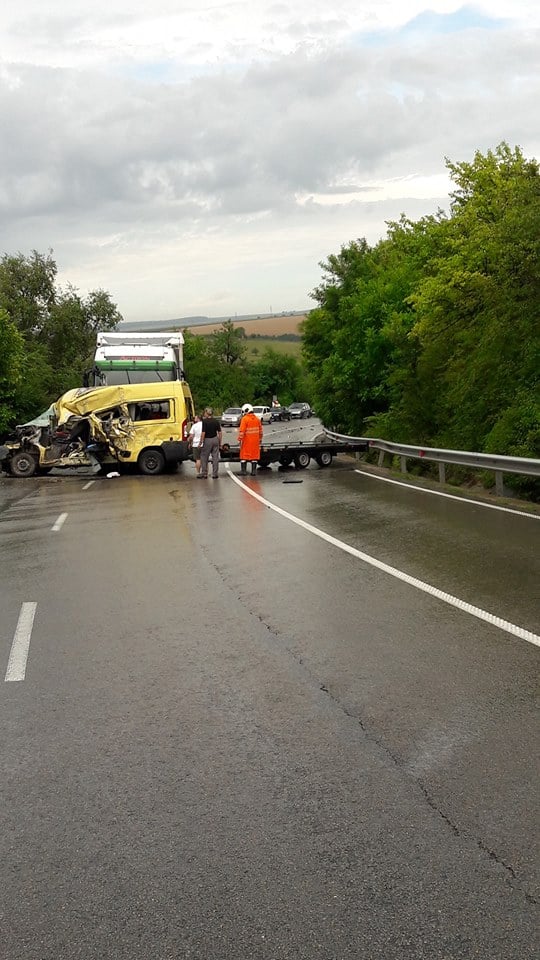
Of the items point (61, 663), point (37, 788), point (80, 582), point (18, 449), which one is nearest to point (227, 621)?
point (61, 663)

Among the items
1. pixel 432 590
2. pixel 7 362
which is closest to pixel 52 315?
pixel 7 362

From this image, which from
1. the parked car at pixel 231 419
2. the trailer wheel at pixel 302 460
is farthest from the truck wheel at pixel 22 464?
the parked car at pixel 231 419

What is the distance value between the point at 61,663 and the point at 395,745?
9.23 ft

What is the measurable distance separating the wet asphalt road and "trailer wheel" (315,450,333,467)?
58.6 feet

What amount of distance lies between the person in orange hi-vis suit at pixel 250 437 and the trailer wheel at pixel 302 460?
203 centimetres

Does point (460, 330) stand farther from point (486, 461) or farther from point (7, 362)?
point (7, 362)

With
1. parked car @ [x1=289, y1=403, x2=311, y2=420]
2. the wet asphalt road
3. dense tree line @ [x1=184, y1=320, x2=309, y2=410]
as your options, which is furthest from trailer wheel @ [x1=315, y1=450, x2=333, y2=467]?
dense tree line @ [x1=184, y1=320, x2=309, y2=410]

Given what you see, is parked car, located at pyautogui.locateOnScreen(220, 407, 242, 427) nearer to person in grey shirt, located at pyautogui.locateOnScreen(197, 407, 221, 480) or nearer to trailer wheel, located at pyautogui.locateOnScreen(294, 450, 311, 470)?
trailer wheel, located at pyautogui.locateOnScreen(294, 450, 311, 470)

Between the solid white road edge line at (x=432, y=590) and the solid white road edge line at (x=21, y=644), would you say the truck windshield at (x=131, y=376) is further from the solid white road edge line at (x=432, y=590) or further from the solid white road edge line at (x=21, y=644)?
the solid white road edge line at (x=21, y=644)

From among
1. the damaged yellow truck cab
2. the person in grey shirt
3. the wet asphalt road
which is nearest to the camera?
the wet asphalt road

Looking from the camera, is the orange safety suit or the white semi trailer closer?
the orange safety suit

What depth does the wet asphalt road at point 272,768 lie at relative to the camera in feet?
10.8

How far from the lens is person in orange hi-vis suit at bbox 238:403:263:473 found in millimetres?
25031

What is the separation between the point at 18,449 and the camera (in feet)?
90.2
